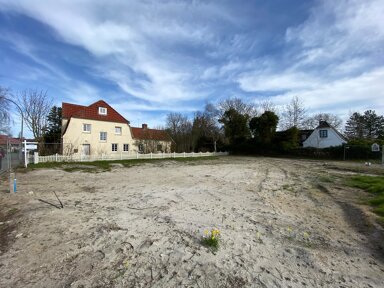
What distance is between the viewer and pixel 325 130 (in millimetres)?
38750

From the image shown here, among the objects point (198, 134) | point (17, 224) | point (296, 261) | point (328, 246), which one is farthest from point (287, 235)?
point (198, 134)

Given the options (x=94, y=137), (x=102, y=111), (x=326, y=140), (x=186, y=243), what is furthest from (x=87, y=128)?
(x=326, y=140)

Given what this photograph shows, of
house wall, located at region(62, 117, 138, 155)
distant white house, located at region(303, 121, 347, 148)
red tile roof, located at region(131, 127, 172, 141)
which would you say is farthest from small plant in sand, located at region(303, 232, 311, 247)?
distant white house, located at region(303, 121, 347, 148)

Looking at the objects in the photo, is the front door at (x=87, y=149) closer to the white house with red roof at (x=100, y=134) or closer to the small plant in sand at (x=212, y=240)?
the white house with red roof at (x=100, y=134)

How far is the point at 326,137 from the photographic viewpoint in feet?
127

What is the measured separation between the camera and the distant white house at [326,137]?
37.6 meters

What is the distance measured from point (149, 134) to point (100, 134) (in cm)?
688

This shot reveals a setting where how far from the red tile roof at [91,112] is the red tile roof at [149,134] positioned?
2.93 m

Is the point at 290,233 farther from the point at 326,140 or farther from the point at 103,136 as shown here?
the point at 326,140

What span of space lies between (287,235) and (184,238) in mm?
2083

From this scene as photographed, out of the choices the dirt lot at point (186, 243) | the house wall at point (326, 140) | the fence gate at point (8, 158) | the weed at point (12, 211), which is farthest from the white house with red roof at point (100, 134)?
the house wall at point (326, 140)

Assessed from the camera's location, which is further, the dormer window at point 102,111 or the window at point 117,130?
the window at point 117,130

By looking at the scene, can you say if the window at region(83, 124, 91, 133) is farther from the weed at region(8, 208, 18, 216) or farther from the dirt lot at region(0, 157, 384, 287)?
the weed at region(8, 208, 18, 216)

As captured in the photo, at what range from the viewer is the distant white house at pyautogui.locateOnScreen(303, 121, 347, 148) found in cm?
3759
